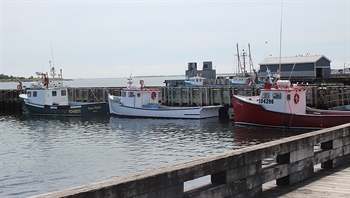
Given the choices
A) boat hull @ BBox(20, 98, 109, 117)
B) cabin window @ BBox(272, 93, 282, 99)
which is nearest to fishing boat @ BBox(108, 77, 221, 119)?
boat hull @ BBox(20, 98, 109, 117)

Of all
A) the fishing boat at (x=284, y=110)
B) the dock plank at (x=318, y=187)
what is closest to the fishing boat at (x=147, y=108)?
the fishing boat at (x=284, y=110)

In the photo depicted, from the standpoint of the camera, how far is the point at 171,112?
36000 millimetres

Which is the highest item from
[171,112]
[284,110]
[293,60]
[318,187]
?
[293,60]

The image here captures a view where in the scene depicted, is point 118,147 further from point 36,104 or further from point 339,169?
point 36,104

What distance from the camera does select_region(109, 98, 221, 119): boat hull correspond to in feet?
116

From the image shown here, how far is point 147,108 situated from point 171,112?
2413 mm

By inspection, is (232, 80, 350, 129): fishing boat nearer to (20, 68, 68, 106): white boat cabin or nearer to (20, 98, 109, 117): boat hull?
(20, 98, 109, 117): boat hull

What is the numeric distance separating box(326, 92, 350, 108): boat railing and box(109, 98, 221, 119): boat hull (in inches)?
338

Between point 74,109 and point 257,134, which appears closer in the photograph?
point 257,134

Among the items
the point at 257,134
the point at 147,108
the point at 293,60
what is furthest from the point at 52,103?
the point at 293,60

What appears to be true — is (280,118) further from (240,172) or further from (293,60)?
(293,60)

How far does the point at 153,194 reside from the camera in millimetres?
4879

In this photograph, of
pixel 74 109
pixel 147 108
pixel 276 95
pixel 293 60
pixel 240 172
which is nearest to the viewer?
pixel 240 172

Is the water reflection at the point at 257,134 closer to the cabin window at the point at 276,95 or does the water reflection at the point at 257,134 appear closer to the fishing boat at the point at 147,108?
the cabin window at the point at 276,95
